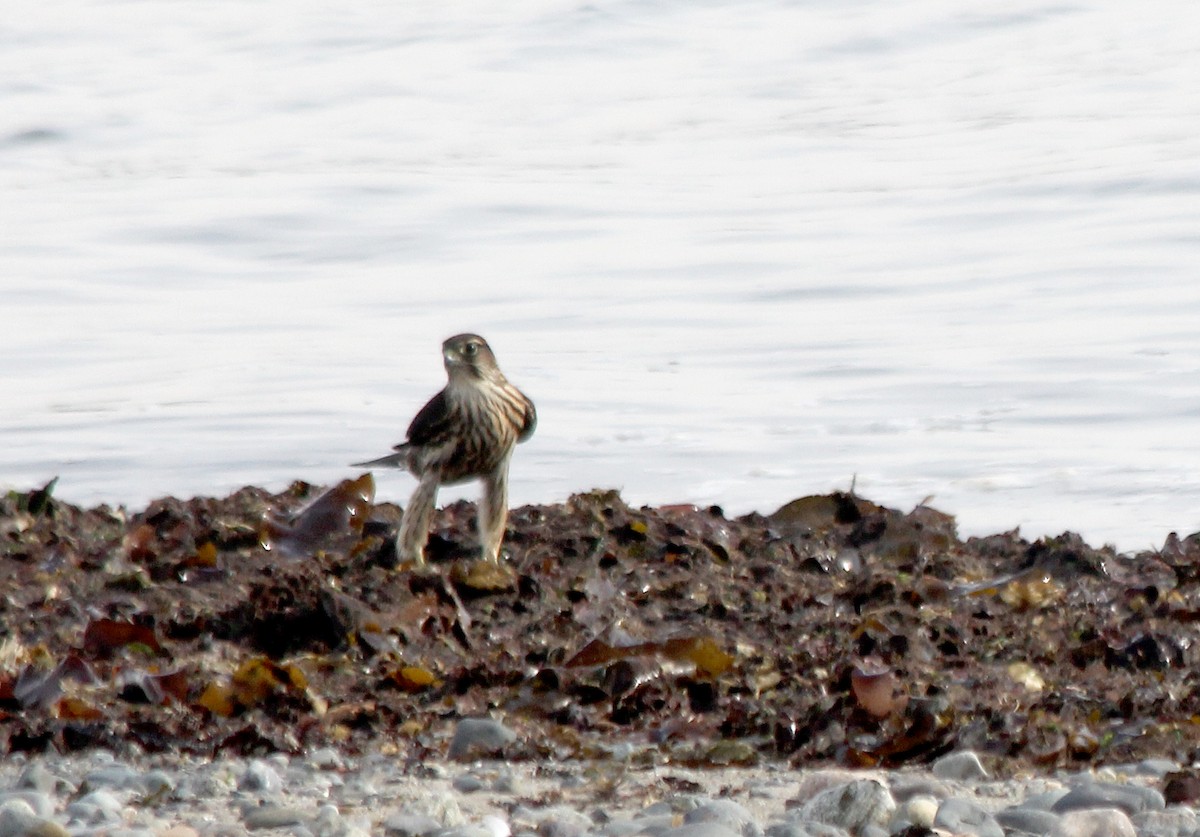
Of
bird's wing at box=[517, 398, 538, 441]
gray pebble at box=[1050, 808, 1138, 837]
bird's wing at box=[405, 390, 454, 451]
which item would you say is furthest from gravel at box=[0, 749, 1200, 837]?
bird's wing at box=[517, 398, 538, 441]

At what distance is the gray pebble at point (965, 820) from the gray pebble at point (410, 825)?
87 centimetres

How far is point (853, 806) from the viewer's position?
3436 mm

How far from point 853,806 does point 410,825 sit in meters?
0.76

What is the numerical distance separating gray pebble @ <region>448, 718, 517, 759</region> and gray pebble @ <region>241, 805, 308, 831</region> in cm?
62

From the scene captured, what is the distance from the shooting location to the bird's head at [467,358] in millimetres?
5633

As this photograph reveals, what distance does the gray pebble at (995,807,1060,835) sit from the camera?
3.42m

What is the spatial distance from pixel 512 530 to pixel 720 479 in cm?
266

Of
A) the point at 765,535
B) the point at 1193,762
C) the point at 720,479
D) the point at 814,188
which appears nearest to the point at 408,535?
the point at 765,535

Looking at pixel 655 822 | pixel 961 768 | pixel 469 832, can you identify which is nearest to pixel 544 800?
pixel 655 822

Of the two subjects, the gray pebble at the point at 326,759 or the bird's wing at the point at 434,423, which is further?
the bird's wing at the point at 434,423

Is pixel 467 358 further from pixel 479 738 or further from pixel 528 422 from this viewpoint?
pixel 479 738

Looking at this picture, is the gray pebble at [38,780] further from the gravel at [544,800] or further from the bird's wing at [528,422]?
the bird's wing at [528,422]

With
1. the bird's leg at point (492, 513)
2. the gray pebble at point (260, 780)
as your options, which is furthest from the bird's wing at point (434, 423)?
the gray pebble at point (260, 780)

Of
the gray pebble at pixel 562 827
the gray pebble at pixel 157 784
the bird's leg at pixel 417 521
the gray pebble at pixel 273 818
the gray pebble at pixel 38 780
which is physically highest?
the bird's leg at pixel 417 521
